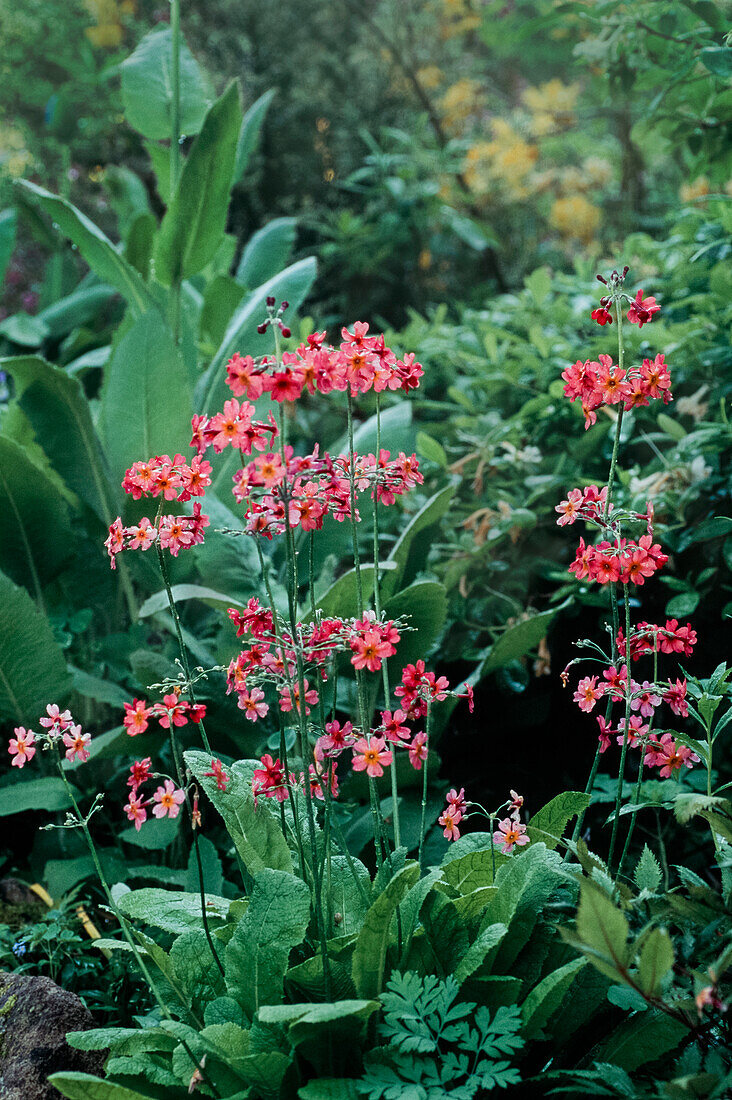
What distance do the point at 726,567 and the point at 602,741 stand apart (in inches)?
32.4

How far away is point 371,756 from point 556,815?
0.36m

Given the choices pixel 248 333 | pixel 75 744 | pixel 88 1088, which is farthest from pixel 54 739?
pixel 248 333

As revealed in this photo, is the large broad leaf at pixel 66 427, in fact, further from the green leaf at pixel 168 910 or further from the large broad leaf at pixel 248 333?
the green leaf at pixel 168 910

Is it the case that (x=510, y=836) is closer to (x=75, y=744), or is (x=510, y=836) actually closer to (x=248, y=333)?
(x=75, y=744)

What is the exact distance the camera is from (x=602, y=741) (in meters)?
1.19

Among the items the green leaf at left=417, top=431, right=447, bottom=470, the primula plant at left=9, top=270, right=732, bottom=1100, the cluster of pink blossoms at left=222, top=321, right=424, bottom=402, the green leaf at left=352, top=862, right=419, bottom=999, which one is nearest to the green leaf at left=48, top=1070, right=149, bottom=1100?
the primula plant at left=9, top=270, right=732, bottom=1100

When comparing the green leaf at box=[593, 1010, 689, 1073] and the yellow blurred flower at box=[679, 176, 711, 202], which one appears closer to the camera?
the green leaf at box=[593, 1010, 689, 1073]

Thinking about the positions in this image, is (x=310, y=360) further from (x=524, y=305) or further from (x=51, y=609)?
(x=524, y=305)

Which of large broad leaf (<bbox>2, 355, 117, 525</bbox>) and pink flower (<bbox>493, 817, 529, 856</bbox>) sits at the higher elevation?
large broad leaf (<bbox>2, 355, 117, 525</bbox>)

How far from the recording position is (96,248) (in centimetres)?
244

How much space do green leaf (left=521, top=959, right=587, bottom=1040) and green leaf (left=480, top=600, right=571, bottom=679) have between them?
0.74 m

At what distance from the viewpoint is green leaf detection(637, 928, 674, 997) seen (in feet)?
2.85

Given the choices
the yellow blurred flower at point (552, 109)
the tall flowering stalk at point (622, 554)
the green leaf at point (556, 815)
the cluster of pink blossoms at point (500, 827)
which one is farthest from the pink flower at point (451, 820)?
the yellow blurred flower at point (552, 109)

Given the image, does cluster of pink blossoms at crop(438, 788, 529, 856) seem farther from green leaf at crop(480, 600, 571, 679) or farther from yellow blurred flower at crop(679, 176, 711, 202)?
yellow blurred flower at crop(679, 176, 711, 202)
